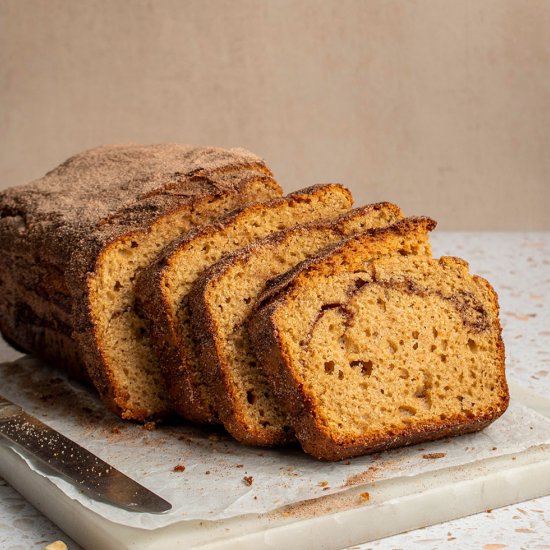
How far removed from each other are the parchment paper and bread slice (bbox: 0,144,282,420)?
14 centimetres

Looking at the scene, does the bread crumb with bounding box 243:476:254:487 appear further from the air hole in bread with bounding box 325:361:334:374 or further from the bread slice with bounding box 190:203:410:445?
the air hole in bread with bounding box 325:361:334:374

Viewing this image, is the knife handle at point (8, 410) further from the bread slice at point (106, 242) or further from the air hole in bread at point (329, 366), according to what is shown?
the air hole in bread at point (329, 366)

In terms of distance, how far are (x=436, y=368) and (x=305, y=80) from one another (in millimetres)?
4524

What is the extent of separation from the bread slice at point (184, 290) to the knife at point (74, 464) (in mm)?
362

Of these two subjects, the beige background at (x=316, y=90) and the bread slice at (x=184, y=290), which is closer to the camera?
the bread slice at (x=184, y=290)

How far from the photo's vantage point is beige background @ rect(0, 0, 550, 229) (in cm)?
657

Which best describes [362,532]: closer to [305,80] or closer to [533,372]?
[533,372]

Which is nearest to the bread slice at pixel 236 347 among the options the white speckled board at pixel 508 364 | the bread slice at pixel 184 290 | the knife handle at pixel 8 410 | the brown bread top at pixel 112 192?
the bread slice at pixel 184 290

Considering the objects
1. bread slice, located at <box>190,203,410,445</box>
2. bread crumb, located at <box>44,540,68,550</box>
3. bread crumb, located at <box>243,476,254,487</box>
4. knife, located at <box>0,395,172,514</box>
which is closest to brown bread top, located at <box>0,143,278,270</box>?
bread slice, located at <box>190,203,410,445</box>

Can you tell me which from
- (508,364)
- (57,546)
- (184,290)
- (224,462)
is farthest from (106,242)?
(508,364)

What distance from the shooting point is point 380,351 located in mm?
2648

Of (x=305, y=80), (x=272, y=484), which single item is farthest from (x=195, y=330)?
(x=305, y=80)

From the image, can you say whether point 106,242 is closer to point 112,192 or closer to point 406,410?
point 112,192

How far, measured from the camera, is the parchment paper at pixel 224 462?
91.4 inches
